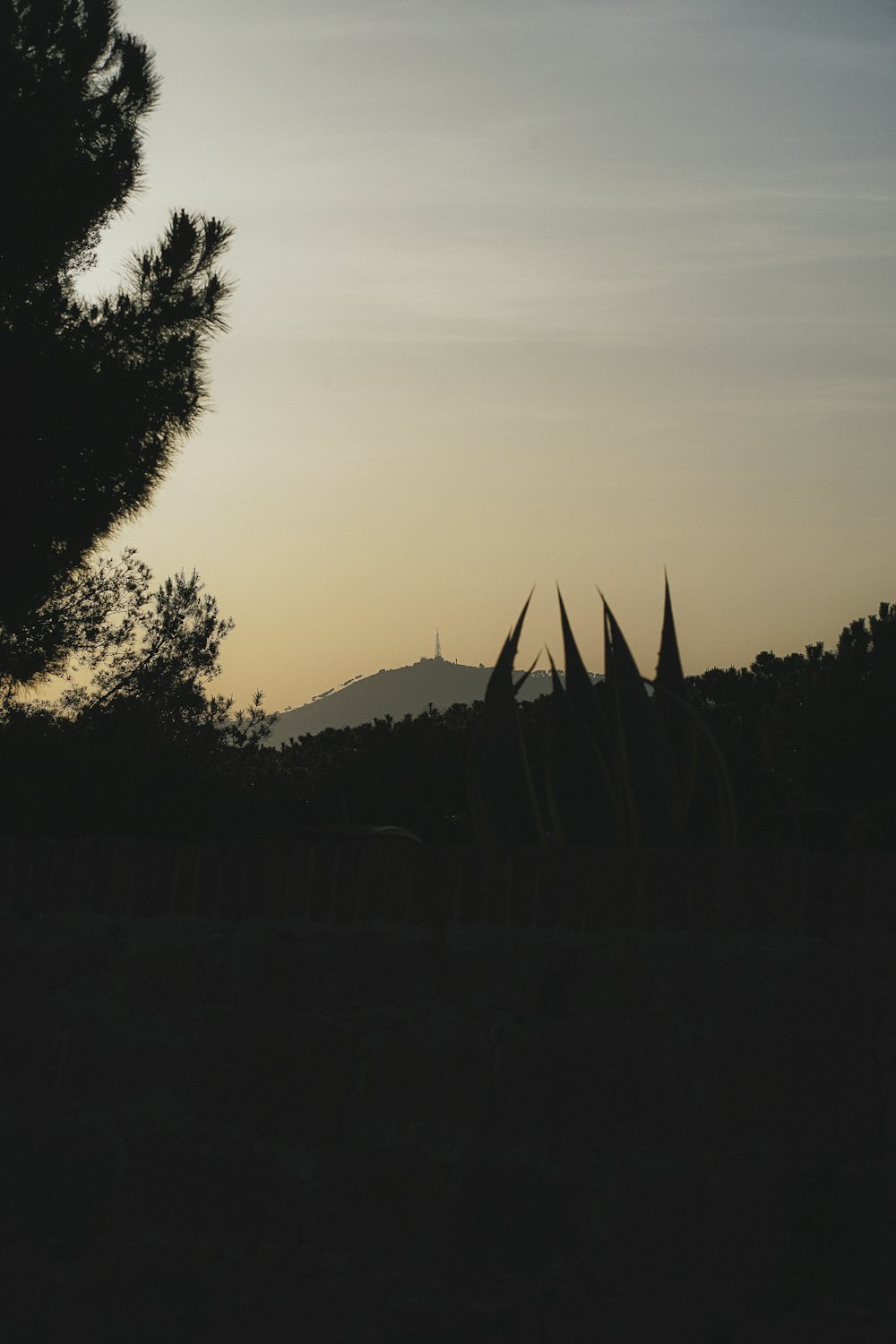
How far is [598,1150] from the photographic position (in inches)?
115

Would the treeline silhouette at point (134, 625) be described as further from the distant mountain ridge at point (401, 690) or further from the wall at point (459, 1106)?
the distant mountain ridge at point (401, 690)

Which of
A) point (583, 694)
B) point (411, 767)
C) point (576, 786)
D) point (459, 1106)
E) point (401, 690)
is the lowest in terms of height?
point (459, 1106)

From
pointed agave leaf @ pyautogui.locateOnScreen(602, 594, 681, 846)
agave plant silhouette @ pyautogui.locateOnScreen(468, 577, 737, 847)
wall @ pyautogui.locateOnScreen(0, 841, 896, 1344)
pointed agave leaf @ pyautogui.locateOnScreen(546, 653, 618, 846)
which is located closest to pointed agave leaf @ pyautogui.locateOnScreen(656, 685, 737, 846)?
agave plant silhouette @ pyautogui.locateOnScreen(468, 577, 737, 847)

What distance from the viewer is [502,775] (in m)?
3.85

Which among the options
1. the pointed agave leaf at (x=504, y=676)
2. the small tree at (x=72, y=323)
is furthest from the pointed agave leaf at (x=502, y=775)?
the small tree at (x=72, y=323)

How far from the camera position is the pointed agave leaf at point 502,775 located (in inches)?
150

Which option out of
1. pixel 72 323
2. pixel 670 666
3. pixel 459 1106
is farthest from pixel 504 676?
pixel 72 323

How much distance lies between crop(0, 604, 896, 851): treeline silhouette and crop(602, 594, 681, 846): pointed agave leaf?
0.97 ft

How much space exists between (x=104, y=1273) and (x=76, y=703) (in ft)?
34.8

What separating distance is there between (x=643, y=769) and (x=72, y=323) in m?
9.90

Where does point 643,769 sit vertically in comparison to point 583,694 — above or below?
below

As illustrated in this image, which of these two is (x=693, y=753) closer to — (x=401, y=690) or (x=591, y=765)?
(x=591, y=765)

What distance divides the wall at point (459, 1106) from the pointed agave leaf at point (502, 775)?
2.36ft

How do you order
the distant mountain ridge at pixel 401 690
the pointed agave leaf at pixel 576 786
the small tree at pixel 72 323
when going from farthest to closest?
the distant mountain ridge at pixel 401 690 → the small tree at pixel 72 323 → the pointed agave leaf at pixel 576 786
